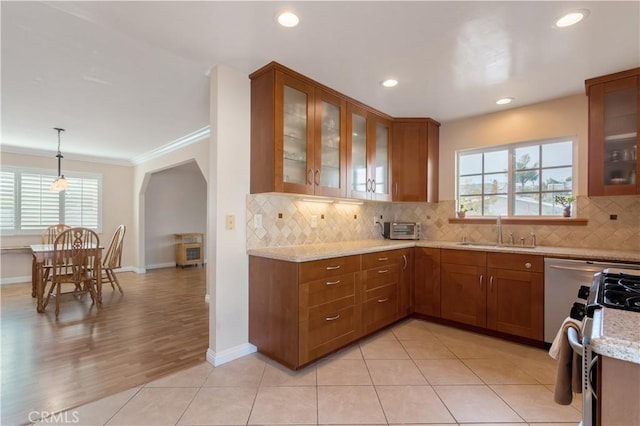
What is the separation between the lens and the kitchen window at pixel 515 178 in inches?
124

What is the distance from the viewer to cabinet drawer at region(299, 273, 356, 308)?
2.22 metres

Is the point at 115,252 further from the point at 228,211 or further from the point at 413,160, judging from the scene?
the point at 413,160

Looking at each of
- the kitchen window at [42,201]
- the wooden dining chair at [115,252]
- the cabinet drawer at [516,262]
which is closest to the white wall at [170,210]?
the kitchen window at [42,201]

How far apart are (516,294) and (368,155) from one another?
6.59 feet

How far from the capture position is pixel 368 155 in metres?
3.32

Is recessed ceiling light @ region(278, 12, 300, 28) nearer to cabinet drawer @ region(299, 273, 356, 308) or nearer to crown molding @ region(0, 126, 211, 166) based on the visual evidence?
cabinet drawer @ region(299, 273, 356, 308)

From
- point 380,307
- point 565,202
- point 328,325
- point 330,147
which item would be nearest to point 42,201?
point 330,147

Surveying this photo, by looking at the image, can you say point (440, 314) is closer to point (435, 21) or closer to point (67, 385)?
point (435, 21)

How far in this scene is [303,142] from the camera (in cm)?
264

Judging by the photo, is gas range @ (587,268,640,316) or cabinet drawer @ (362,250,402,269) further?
cabinet drawer @ (362,250,402,269)

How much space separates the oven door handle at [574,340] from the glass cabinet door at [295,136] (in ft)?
6.58

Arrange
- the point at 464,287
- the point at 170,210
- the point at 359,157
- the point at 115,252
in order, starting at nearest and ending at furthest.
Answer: the point at 464,287 → the point at 359,157 → the point at 115,252 → the point at 170,210
